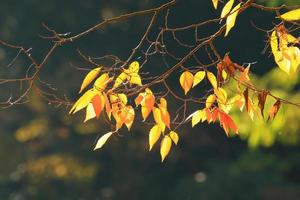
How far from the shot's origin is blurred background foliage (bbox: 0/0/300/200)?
855 centimetres

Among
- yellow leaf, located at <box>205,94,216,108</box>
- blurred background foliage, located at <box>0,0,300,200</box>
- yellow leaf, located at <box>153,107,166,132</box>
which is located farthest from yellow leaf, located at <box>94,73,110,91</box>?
blurred background foliage, located at <box>0,0,300,200</box>

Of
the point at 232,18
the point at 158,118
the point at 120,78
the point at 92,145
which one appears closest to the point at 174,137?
the point at 158,118

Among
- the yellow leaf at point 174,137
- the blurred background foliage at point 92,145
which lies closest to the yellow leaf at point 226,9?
the yellow leaf at point 174,137

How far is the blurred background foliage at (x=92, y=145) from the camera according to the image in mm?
8555

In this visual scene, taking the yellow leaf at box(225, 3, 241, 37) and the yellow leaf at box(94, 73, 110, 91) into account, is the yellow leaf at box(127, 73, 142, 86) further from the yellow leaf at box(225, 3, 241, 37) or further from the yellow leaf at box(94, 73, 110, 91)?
the yellow leaf at box(225, 3, 241, 37)

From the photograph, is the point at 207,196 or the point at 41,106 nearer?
the point at 207,196

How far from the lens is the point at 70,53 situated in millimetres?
9625

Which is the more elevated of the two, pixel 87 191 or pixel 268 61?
pixel 268 61

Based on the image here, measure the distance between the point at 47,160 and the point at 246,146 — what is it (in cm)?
229

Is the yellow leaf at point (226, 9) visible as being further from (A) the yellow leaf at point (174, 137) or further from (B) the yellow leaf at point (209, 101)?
(A) the yellow leaf at point (174, 137)

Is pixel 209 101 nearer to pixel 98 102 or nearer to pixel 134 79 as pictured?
pixel 134 79

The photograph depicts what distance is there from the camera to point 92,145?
9.45 meters

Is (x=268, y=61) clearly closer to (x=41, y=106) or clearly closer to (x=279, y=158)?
(x=279, y=158)

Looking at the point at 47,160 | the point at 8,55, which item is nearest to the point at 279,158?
the point at 47,160
